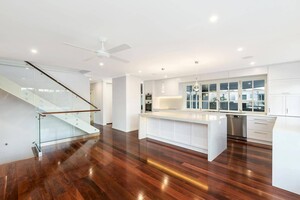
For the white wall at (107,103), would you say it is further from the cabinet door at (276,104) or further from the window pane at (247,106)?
the cabinet door at (276,104)

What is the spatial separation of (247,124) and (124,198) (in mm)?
4478

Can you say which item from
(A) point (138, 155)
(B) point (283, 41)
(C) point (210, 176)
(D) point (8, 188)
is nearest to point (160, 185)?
(C) point (210, 176)

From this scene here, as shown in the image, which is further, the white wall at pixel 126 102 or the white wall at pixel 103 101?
the white wall at pixel 103 101

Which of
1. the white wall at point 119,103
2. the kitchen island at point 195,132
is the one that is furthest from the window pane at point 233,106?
the white wall at point 119,103

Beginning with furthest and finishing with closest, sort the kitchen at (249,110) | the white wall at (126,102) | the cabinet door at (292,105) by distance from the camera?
the white wall at (126,102), the cabinet door at (292,105), the kitchen at (249,110)

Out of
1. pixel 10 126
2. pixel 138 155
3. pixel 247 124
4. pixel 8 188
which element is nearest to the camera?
pixel 8 188

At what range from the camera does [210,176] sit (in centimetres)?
255

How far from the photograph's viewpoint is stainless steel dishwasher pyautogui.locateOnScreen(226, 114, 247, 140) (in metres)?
4.70

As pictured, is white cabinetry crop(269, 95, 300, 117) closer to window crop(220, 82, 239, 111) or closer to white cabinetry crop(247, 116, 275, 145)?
white cabinetry crop(247, 116, 275, 145)

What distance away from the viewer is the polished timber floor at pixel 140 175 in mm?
2100

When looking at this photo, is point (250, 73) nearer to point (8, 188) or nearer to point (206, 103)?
point (206, 103)

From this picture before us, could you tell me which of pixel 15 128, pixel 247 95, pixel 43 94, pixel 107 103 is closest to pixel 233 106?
pixel 247 95

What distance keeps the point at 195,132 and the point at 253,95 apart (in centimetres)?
293

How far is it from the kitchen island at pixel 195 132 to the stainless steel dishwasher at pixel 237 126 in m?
1.12
